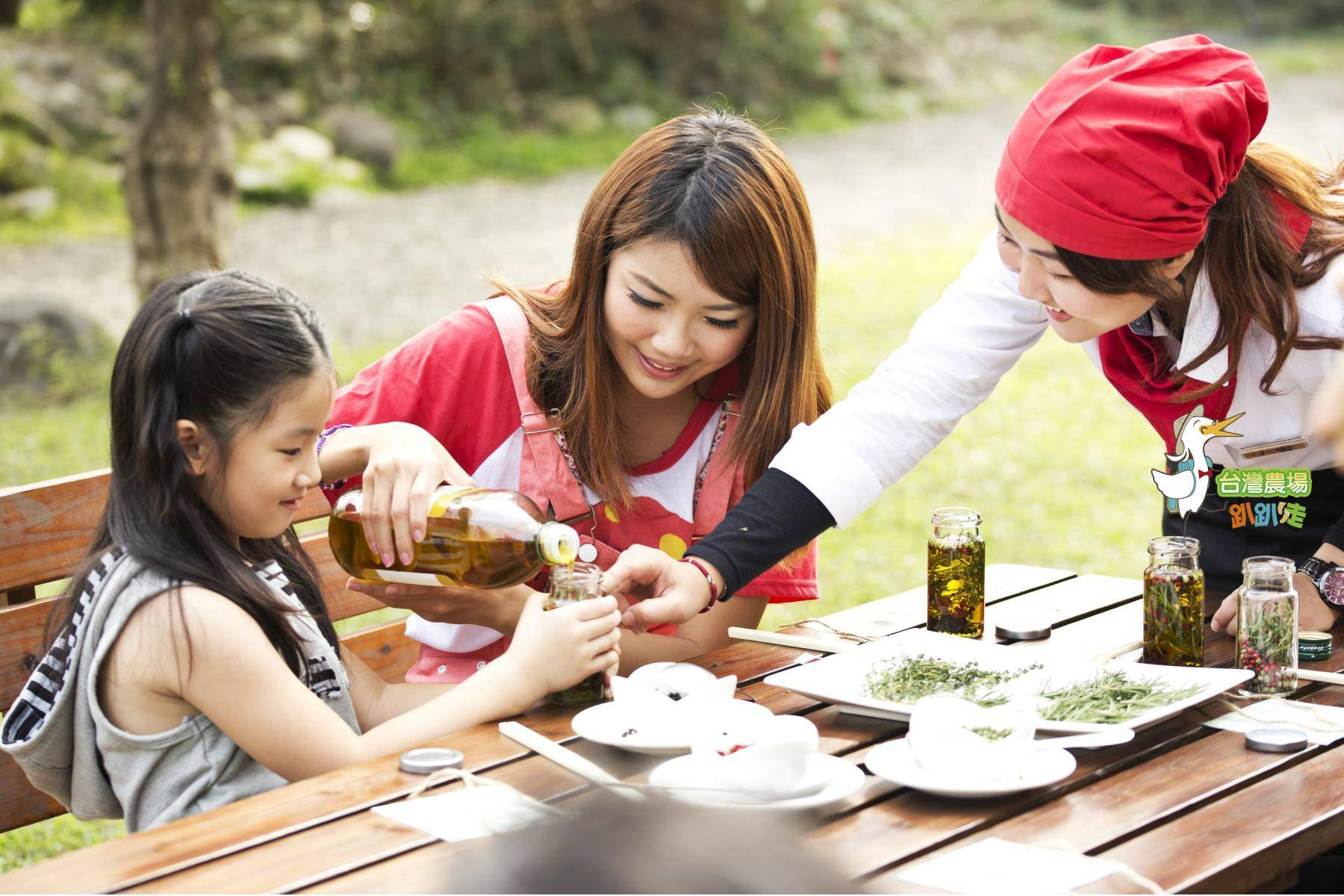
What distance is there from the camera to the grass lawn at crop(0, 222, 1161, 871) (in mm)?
5664

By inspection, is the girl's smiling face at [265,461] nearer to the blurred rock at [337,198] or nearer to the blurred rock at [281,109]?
the blurred rock at [337,198]

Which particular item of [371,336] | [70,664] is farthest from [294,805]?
[371,336]

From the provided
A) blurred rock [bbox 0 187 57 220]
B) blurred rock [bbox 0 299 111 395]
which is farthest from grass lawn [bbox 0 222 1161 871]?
blurred rock [bbox 0 187 57 220]

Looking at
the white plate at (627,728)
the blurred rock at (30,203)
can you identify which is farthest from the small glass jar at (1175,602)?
the blurred rock at (30,203)

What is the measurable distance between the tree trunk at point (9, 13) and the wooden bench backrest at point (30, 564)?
11.5 metres

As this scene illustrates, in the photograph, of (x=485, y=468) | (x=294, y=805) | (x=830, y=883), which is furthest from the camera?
(x=485, y=468)

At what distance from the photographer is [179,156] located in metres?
6.09

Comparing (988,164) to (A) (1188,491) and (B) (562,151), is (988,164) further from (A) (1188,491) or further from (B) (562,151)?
(A) (1188,491)

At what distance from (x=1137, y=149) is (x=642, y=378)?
0.89m

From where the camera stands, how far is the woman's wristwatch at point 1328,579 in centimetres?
228

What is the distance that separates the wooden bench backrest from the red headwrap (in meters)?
1.57

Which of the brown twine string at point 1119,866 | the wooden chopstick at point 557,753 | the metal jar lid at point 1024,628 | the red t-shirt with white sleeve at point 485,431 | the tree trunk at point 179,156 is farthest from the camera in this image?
the tree trunk at point 179,156

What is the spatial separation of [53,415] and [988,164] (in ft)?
29.7

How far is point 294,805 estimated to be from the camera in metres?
1.67
